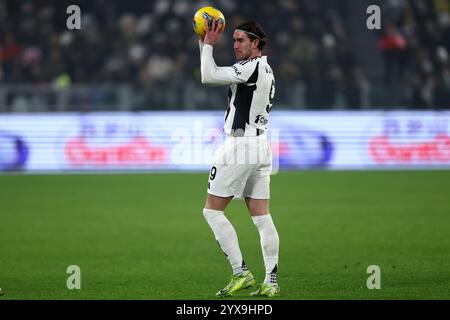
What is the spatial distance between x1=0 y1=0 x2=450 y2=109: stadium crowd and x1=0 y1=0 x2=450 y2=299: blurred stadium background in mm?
40

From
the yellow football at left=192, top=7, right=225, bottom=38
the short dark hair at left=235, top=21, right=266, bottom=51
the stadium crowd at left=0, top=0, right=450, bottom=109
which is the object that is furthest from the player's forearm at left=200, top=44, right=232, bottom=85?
the stadium crowd at left=0, top=0, right=450, bottom=109

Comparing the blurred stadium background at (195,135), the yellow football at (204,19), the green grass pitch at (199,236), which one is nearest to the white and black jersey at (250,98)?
the yellow football at (204,19)

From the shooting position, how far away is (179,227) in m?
13.5

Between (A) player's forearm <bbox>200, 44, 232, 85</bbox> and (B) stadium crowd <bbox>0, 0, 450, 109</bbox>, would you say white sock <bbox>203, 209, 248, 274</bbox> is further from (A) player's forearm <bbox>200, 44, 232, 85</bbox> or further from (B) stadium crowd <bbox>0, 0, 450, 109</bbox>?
(B) stadium crowd <bbox>0, 0, 450, 109</bbox>

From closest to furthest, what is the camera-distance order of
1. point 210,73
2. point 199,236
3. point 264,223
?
1. point 210,73
2. point 264,223
3. point 199,236

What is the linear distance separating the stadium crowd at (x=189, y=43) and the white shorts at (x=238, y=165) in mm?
14567

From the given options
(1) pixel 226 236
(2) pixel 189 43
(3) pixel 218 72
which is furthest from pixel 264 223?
(2) pixel 189 43

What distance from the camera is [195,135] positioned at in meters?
21.3

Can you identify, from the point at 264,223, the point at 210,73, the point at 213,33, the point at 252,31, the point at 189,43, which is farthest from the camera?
the point at 189,43

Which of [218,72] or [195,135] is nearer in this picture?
[218,72]

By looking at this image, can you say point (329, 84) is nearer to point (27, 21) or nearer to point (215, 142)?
point (215, 142)

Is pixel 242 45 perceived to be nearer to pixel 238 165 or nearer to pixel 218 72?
pixel 218 72

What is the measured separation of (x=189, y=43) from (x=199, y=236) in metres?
12.5
